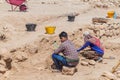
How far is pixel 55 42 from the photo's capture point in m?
11.7

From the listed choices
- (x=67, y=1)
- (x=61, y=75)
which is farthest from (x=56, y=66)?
(x=67, y=1)

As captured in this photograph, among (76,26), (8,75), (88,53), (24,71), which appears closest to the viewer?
(8,75)

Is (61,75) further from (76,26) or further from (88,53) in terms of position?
(76,26)

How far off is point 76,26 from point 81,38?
1.12 metres

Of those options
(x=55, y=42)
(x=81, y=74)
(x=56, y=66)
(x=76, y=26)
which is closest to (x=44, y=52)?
(x=55, y=42)

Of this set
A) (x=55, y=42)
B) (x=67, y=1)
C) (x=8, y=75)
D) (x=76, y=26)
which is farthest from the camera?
(x=67, y=1)

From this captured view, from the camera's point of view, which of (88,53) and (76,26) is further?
(76,26)

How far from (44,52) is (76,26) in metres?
3.39

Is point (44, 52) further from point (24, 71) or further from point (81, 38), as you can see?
point (81, 38)

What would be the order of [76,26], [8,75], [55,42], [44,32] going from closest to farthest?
[8,75] < [55,42] < [44,32] < [76,26]

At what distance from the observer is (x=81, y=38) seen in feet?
43.2

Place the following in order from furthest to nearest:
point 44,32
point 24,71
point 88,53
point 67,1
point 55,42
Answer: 1. point 67,1
2. point 44,32
3. point 55,42
4. point 88,53
5. point 24,71

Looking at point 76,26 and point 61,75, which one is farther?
point 76,26

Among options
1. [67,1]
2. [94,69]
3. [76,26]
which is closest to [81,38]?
[76,26]
